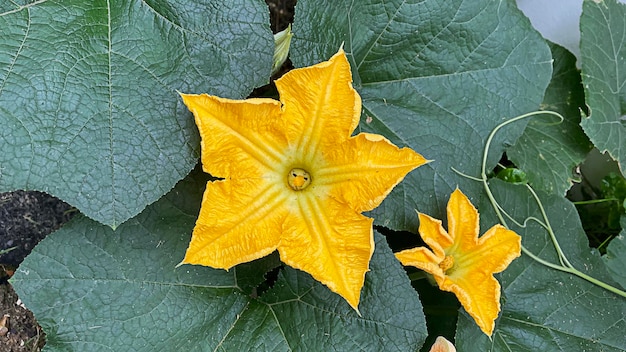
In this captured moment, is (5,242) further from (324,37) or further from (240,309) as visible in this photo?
(324,37)

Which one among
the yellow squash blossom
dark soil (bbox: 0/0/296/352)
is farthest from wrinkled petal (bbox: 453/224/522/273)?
dark soil (bbox: 0/0/296/352)

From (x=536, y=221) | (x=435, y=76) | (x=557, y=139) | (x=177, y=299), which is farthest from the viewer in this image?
(x=557, y=139)

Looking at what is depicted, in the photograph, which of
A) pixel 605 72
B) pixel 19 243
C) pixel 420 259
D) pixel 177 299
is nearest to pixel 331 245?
pixel 420 259

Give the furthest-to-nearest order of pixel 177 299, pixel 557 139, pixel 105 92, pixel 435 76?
pixel 557 139 < pixel 435 76 < pixel 177 299 < pixel 105 92

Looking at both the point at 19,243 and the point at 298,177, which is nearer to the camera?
the point at 298,177

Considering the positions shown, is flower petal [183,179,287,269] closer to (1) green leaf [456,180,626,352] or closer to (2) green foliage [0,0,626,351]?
(2) green foliage [0,0,626,351]

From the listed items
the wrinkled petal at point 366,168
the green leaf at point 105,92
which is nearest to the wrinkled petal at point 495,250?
the wrinkled petal at point 366,168

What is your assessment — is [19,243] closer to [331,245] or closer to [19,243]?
[19,243]
